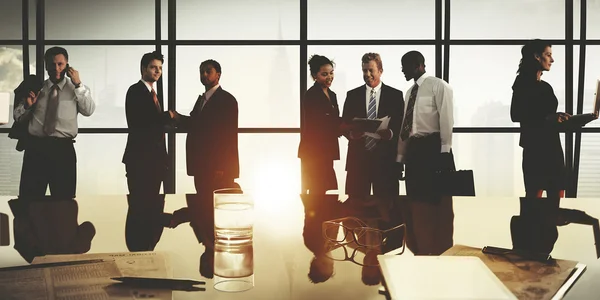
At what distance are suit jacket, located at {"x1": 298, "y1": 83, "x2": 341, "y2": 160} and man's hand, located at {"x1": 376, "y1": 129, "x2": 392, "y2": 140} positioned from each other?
12.2 inches

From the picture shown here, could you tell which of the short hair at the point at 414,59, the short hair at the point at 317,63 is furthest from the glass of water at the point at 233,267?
Result: the short hair at the point at 317,63

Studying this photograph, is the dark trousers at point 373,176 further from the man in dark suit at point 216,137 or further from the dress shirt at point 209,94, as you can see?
the dress shirt at point 209,94

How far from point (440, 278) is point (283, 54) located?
4355mm

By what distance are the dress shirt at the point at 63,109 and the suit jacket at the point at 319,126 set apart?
1565mm

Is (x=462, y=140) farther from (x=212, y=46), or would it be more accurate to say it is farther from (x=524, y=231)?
(x=524, y=231)

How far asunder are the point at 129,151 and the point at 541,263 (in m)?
3.23

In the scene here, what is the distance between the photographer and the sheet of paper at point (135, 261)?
84cm

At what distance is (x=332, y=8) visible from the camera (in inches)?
195

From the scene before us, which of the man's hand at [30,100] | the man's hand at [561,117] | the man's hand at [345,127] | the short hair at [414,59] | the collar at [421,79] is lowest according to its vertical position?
the man's hand at [345,127]

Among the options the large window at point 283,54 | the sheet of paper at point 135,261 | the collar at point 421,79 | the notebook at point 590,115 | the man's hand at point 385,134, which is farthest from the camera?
the large window at point 283,54

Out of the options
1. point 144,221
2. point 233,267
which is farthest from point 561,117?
point 233,267

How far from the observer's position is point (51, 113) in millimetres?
3854

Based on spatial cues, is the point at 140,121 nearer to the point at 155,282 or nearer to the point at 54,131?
the point at 54,131

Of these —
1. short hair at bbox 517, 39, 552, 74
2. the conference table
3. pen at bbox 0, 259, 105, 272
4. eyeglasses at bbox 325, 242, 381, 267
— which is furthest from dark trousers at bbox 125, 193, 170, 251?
short hair at bbox 517, 39, 552, 74
